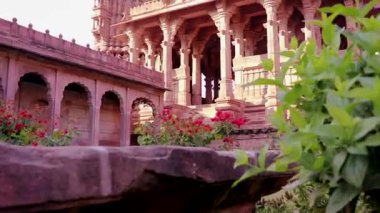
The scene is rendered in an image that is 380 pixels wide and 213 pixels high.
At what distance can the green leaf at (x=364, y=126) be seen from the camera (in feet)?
2.76

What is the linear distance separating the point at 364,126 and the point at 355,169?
0.33ft

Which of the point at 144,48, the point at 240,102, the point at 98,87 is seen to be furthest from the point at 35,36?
the point at 144,48

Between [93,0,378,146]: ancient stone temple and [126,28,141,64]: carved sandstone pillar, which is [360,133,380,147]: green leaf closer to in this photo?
[93,0,378,146]: ancient stone temple

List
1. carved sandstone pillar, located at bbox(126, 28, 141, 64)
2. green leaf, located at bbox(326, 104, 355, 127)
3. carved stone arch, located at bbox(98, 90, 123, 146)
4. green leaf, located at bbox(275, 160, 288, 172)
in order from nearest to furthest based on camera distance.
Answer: green leaf, located at bbox(326, 104, 355, 127) → green leaf, located at bbox(275, 160, 288, 172) → carved stone arch, located at bbox(98, 90, 123, 146) → carved sandstone pillar, located at bbox(126, 28, 141, 64)

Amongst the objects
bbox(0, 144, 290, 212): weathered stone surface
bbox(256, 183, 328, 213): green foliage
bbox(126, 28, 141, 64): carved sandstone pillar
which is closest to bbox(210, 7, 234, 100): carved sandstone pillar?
bbox(126, 28, 141, 64): carved sandstone pillar

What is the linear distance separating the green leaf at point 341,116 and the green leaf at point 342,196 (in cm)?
19

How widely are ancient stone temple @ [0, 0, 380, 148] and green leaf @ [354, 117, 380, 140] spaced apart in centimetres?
996

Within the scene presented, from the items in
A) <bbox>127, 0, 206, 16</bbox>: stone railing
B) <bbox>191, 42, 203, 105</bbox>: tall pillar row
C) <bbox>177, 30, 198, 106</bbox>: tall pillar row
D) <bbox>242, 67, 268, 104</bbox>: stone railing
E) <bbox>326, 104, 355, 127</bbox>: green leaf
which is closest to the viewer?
<bbox>326, 104, 355, 127</bbox>: green leaf

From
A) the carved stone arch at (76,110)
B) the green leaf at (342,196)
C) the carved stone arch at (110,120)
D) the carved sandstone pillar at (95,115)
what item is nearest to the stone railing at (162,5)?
the carved stone arch at (110,120)

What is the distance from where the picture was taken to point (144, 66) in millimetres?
18062

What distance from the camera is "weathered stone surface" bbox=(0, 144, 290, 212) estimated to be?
34.1 inches

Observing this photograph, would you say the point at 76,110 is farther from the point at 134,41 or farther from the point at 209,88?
the point at 209,88

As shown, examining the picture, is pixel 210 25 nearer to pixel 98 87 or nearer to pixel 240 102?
pixel 240 102

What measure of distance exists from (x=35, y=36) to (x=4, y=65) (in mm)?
1249
